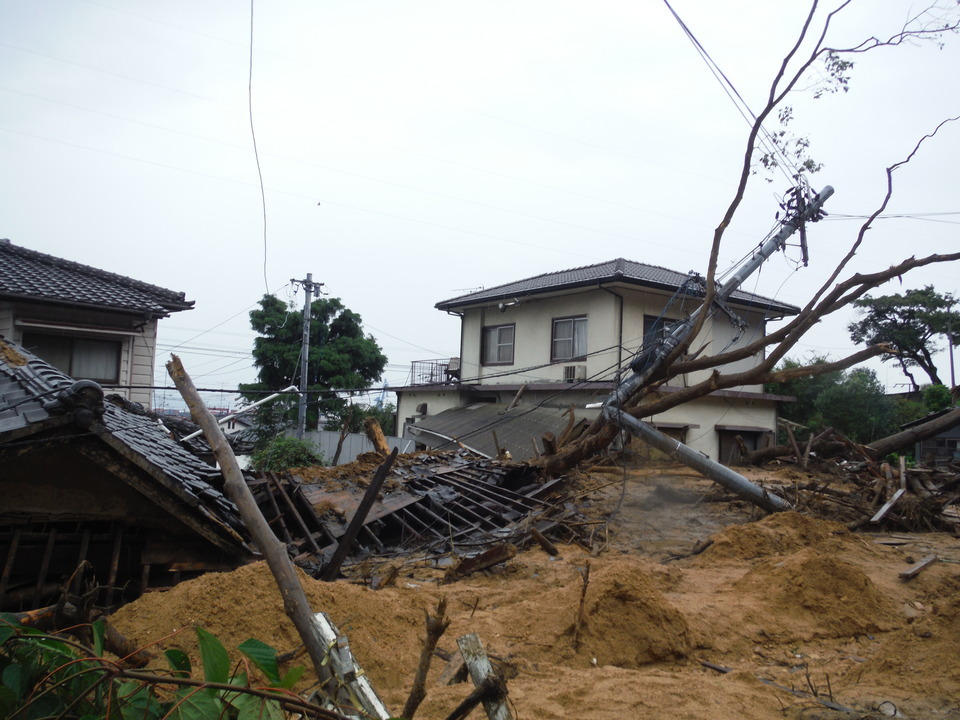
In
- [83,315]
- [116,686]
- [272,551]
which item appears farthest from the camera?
[83,315]

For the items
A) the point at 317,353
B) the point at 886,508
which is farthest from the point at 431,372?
the point at 886,508

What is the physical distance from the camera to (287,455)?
18.9 m

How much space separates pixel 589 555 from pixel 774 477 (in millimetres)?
7204

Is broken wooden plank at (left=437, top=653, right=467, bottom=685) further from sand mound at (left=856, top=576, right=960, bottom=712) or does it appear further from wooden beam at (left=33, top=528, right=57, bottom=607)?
sand mound at (left=856, top=576, right=960, bottom=712)

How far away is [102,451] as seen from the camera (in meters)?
5.52

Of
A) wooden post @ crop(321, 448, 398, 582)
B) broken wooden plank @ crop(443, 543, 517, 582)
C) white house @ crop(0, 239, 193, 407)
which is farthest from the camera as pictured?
white house @ crop(0, 239, 193, 407)

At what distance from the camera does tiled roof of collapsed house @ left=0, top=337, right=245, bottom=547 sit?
493cm

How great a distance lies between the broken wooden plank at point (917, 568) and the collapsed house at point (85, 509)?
848 cm

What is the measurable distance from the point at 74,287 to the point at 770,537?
15721 millimetres

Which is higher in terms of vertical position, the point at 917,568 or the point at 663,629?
the point at 917,568

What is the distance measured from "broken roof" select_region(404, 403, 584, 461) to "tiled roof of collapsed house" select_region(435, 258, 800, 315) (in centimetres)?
388

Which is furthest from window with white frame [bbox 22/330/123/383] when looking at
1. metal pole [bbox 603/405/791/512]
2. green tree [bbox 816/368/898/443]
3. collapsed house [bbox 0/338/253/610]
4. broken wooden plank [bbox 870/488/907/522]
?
green tree [bbox 816/368/898/443]

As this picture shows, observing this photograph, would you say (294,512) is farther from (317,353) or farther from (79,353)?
(317,353)

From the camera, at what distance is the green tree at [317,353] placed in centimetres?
2734
